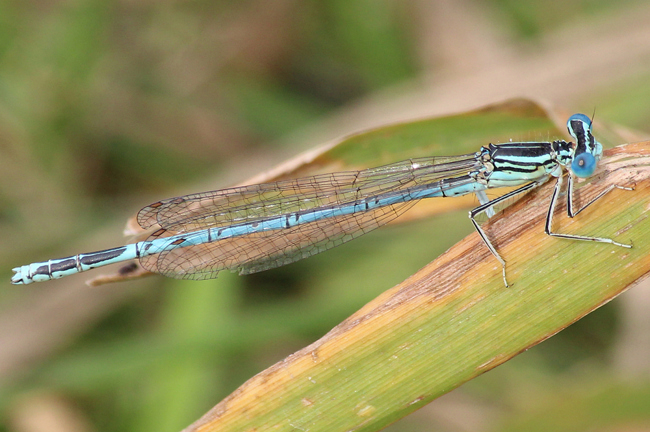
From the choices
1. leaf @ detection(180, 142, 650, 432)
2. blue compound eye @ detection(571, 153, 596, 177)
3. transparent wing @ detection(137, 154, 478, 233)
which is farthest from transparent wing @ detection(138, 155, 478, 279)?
leaf @ detection(180, 142, 650, 432)

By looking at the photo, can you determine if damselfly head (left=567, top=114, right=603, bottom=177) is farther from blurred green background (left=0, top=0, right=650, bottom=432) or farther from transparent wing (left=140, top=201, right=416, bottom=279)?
transparent wing (left=140, top=201, right=416, bottom=279)

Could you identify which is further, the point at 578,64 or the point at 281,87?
the point at 281,87

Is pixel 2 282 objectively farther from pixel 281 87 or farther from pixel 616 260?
pixel 616 260

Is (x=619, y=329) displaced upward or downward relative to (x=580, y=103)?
downward

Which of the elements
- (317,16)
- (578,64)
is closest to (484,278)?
(578,64)

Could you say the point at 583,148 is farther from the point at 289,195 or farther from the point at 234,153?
the point at 234,153

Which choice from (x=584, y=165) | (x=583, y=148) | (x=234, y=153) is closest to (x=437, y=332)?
(x=584, y=165)

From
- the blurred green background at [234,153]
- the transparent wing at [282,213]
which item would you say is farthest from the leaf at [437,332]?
the blurred green background at [234,153]
